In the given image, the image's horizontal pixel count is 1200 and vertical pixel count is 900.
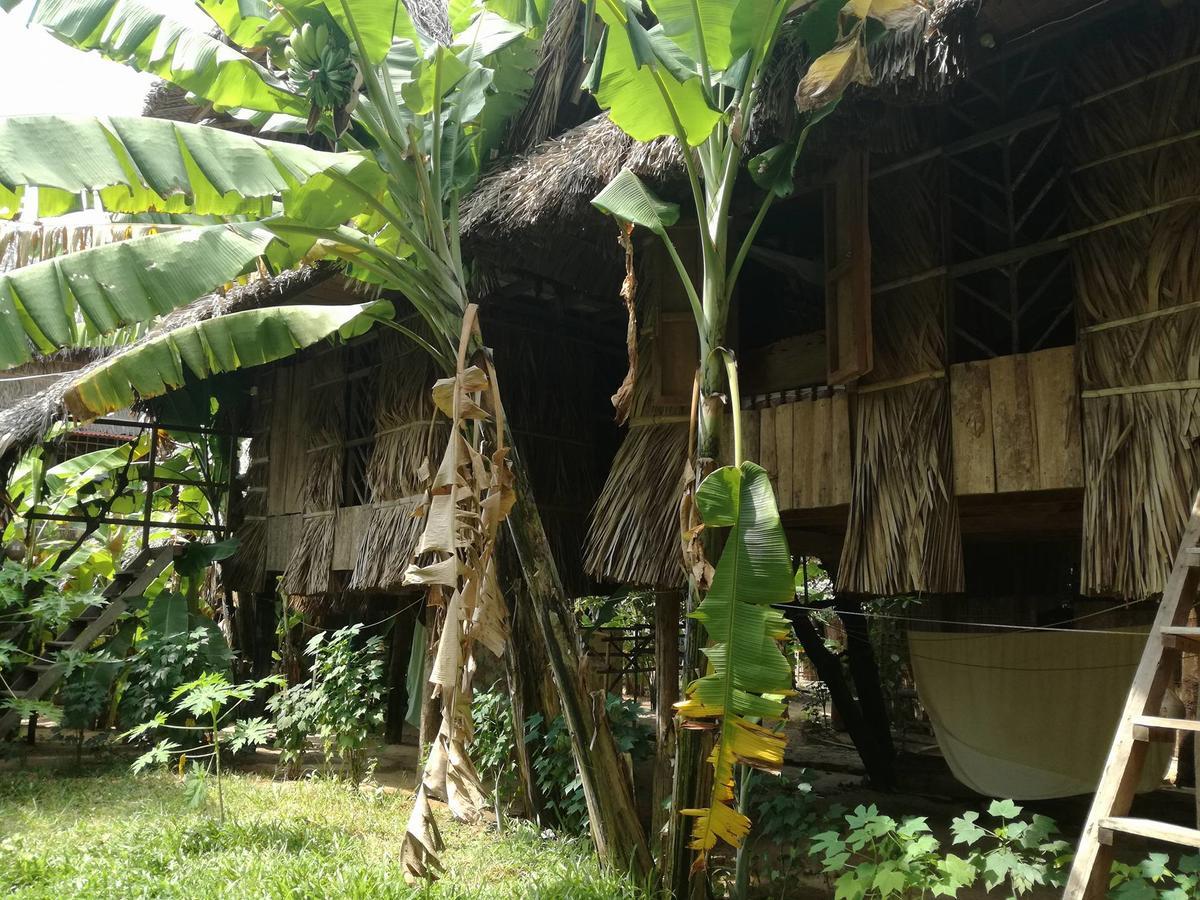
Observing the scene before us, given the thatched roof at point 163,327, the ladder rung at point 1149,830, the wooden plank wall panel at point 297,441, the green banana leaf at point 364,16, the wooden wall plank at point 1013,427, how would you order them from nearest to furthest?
the ladder rung at point 1149,830 → the green banana leaf at point 364,16 → the wooden wall plank at point 1013,427 → the thatched roof at point 163,327 → the wooden plank wall panel at point 297,441

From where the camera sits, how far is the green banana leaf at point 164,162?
3.13 metres

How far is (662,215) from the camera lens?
3.47 meters

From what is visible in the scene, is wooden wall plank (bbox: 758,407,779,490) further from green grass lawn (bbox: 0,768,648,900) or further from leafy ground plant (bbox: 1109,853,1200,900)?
leafy ground plant (bbox: 1109,853,1200,900)

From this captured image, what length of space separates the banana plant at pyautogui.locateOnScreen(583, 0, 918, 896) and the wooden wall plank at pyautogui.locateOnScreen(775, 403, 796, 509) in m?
1.22

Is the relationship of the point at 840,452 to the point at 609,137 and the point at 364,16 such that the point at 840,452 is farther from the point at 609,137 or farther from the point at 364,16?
the point at 364,16

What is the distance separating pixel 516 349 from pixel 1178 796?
492 cm

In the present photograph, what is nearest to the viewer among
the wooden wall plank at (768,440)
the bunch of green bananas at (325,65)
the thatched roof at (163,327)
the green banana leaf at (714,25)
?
the green banana leaf at (714,25)

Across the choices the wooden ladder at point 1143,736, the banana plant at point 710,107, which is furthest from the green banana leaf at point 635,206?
the wooden ladder at point 1143,736

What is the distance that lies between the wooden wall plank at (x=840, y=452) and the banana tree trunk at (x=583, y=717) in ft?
4.44

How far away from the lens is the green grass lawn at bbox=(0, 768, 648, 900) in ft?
11.3

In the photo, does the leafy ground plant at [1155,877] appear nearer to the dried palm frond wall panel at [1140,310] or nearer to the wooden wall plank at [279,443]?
the dried palm frond wall panel at [1140,310]

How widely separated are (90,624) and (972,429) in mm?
6780

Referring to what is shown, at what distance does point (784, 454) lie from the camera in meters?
4.38

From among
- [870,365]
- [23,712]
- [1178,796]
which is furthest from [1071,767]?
[23,712]
